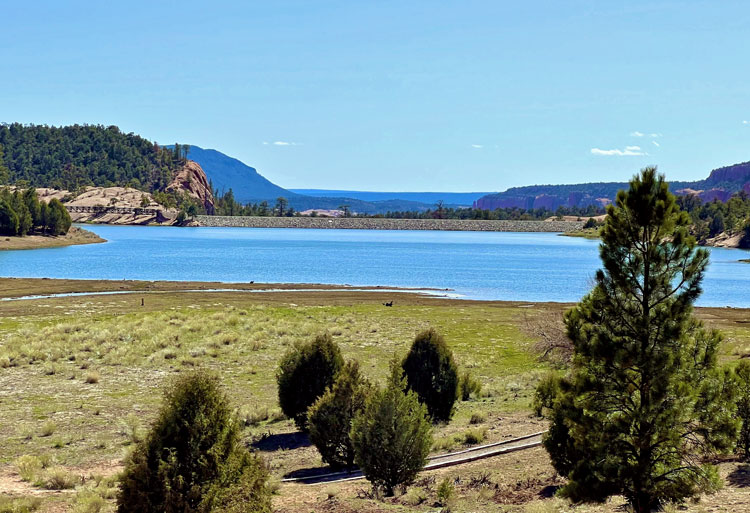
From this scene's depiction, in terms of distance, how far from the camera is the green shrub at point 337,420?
17875 millimetres

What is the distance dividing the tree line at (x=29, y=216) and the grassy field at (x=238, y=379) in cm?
9498

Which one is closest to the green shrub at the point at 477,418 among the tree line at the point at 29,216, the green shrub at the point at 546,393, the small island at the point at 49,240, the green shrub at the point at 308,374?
the green shrub at the point at 546,393

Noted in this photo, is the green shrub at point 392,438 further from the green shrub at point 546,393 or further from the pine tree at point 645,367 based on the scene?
the green shrub at point 546,393

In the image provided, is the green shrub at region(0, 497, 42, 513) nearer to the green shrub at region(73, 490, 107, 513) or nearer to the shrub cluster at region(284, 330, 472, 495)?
the green shrub at region(73, 490, 107, 513)

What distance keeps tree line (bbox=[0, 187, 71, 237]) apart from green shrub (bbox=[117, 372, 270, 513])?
494ft

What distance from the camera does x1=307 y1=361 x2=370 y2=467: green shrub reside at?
17.9 m

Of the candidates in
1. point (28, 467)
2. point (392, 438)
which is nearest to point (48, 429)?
point (28, 467)

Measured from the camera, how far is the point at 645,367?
1093cm

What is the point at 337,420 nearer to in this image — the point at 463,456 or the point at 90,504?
the point at 463,456

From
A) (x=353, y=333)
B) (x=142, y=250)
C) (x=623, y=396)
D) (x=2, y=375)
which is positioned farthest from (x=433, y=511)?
(x=142, y=250)

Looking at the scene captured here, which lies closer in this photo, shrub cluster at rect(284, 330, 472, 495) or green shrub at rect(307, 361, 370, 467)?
shrub cluster at rect(284, 330, 472, 495)

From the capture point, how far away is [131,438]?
2064 cm

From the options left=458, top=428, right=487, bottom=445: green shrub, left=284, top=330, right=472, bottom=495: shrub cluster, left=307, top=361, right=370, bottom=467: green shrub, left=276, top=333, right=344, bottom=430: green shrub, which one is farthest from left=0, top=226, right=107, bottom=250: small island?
left=307, top=361, right=370, bottom=467: green shrub

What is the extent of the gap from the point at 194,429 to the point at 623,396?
6624 millimetres
